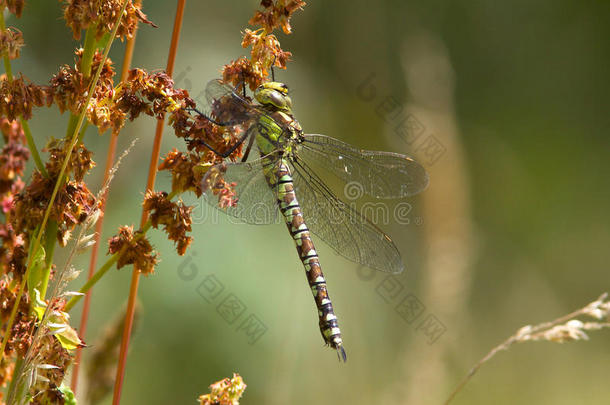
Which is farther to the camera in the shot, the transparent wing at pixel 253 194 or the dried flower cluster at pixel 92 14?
the transparent wing at pixel 253 194

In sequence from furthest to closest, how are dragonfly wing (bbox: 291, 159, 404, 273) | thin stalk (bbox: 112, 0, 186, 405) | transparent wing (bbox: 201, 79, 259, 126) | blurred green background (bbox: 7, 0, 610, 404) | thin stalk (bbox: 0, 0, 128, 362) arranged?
1. blurred green background (bbox: 7, 0, 610, 404)
2. dragonfly wing (bbox: 291, 159, 404, 273)
3. transparent wing (bbox: 201, 79, 259, 126)
4. thin stalk (bbox: 112, 0, 186, 405)
5. thin stalk (bbox: 0, 0, 128, 362)

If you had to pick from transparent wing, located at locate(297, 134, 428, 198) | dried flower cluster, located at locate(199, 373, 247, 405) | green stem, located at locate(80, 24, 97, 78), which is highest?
transparent wing, located at locate(297, 134, 428, 198)

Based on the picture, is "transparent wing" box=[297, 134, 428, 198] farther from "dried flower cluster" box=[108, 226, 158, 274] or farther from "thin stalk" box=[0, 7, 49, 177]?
"thin stalk" box=[0, 7, 49, 177]

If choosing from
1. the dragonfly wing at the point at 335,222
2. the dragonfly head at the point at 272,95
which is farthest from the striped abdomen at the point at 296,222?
the dragonfly head at the point at 272,95

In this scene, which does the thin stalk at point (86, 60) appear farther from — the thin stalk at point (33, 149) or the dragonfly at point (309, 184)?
the dragonfly at point (309, 184)

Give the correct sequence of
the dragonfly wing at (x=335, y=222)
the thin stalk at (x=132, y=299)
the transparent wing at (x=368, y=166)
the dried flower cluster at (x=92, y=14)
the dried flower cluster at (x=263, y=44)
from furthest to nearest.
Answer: the transparent wing at (x=368, y=166)
the dragonfly wing at (x=335, y=222)
the dried flower cluster at (x=263, y=44)
the thin stalk at (x=132, y=299)
the dried flower cluster at (x=92, y=14)

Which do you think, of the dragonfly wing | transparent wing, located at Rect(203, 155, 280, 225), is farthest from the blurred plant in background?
the dragonfly wing
